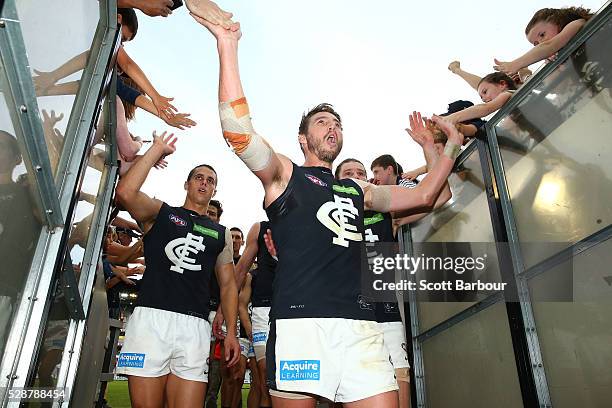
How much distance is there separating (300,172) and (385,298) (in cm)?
192

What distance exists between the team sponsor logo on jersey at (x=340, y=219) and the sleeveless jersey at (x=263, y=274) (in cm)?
267

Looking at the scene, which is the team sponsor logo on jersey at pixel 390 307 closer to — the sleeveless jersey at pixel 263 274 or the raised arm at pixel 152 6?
the sleeveless jersey at pixel 263 274

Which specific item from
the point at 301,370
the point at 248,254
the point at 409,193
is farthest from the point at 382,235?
the point at 301,370

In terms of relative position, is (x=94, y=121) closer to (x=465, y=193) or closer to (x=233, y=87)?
(x=233, y=87)

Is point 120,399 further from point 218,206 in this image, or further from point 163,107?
point 163,107

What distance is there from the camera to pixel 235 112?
2.32 meters

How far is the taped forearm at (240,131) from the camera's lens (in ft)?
7.58

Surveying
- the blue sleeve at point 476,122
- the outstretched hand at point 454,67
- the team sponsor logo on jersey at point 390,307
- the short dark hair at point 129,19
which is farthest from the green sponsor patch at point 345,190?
the outstretched hand at point 454,67

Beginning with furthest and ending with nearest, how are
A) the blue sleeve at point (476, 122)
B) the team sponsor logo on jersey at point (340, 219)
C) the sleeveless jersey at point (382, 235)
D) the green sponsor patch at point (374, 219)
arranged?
the blue sleeve at point (476, 122) → the green sponsor patch at point (374, 219) → the sleeveless jersey at point (382, 235) → the team sponsor logo on jersey at point (340, 219)

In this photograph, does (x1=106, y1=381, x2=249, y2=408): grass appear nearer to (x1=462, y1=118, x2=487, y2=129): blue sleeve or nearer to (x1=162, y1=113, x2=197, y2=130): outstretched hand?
(x1=162, y1=113, x2=197, y2=130): outstretched hand

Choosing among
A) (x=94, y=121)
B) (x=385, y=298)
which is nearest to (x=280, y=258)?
(x=94, y=121)

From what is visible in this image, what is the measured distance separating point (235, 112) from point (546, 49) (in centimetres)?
263

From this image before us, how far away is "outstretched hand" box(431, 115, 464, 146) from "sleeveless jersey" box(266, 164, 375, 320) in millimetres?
1402

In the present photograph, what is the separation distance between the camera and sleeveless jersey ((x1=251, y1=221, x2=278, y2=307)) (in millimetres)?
5301
